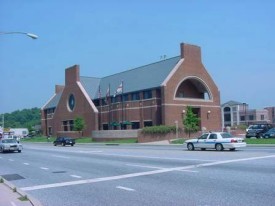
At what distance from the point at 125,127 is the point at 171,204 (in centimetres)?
5865

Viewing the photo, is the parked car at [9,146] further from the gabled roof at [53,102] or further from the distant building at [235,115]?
the distant building at [235,115]

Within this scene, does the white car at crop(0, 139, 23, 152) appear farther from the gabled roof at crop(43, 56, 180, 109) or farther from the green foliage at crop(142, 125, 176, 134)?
the gabled roof at crop(43, 56, 180, 109)

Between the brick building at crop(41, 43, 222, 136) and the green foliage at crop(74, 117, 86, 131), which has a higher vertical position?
the brick building at crop(41, 43, 222, 136)

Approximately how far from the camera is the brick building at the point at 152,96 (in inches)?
2472

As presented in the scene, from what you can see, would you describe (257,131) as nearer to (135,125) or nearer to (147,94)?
(147,94)

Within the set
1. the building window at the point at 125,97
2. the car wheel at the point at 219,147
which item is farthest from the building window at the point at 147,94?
the car wheel at the point at 219,147

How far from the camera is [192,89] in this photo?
7125 centimetres

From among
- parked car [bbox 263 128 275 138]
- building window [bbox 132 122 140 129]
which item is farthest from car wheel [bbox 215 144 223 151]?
building window [bbox 132 122 140 129]

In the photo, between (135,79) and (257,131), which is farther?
(135,79)

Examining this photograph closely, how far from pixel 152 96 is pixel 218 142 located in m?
35.0

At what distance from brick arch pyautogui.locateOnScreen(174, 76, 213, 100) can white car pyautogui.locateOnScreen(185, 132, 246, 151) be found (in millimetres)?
35438

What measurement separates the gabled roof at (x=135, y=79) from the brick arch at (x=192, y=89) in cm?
390

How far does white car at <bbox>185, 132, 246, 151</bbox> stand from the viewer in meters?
28.3

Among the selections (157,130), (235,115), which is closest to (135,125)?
(157,130)
